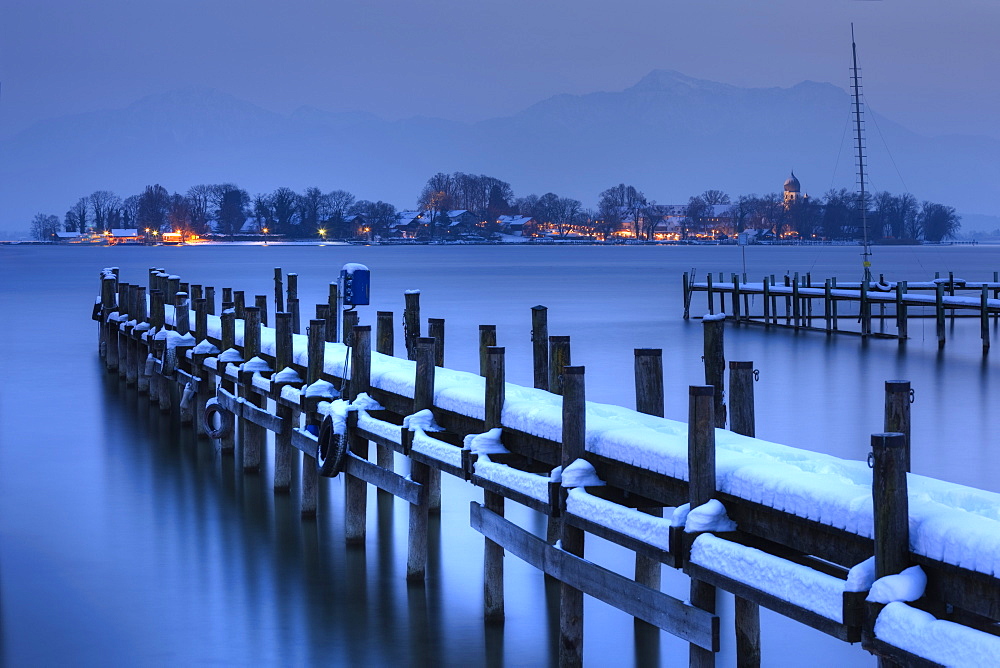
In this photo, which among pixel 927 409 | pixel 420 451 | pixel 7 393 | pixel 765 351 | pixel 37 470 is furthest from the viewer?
pixel 765 351

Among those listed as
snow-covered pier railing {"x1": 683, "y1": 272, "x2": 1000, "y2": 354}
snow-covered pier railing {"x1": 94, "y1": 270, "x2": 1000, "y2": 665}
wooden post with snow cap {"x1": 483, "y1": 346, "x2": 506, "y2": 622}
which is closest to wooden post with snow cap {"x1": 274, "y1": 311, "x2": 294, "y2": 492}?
snow-covered pier railing {"x1": 94, "y1": 270, "x2": 1000, "y2": 665}

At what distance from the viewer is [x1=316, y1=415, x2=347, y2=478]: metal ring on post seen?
1130 cm

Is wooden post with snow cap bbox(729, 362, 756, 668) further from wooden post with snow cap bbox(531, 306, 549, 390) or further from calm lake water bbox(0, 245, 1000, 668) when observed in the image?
wooden post with snow cap bbox(531, 306, 549, 390)

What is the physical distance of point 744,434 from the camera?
7883 mm

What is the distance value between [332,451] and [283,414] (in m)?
2.71

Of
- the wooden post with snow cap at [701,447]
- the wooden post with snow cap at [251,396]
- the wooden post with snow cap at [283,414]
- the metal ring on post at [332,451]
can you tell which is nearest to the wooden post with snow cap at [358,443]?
the metal ring on post at [332,451]

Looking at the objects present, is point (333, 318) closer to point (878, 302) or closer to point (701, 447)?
point (701, 447)

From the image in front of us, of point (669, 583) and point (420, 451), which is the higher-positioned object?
point (420, 451)

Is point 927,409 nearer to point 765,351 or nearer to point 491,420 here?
point 765,351

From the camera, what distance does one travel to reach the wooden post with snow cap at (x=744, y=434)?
23.9ft

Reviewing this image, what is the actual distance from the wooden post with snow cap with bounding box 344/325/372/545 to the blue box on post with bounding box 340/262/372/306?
4695 millimetres

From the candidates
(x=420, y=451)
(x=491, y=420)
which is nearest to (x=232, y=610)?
(x=420, y=451)

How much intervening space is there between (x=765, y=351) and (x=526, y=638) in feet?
78.1

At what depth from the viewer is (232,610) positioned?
1055cm
